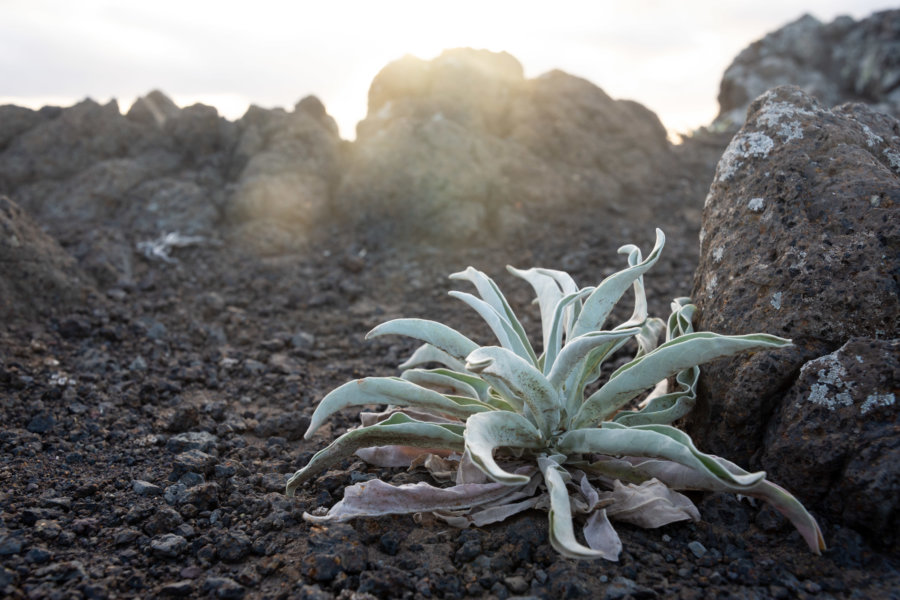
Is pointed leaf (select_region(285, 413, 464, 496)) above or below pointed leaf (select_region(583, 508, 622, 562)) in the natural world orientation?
above

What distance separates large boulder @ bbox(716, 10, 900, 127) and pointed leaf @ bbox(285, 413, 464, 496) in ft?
30.2

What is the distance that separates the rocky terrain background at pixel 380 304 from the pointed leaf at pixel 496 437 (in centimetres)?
26

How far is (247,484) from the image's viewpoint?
8.72 ft

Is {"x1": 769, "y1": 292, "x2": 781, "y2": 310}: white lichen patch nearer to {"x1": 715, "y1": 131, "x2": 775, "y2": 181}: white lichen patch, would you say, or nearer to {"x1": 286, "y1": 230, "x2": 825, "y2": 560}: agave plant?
{"x1": 286, "y1": 230, "x2": 825, "y2": 560}: agave plant

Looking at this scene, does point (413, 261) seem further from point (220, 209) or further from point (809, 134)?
point (809, 134)

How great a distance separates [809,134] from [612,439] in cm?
157

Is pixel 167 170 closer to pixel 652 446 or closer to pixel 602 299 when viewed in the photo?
pixel 602 299

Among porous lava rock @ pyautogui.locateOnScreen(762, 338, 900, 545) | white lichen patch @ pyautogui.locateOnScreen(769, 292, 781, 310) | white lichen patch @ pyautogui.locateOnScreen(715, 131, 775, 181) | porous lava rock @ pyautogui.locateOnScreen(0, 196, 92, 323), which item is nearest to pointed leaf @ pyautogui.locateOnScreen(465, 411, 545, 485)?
porous lava rock @ pyautogui.locateOnScreen(762, 338, 900, 545)

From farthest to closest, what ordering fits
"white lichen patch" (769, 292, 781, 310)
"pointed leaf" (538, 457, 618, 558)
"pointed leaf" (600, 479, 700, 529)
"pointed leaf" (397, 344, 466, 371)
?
"pointed leaf" (397, 344, 466, 371) → "white lichen patch" (769, 292, 781, 310) → "pointed leaf" (600, 479, 700, 529) → "pointed leaf" (538, 457, 618, 558)

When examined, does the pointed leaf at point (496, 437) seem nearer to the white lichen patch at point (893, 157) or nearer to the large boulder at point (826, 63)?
the white lichen patch at point (893, 157)

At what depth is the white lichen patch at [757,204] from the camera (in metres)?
2.76

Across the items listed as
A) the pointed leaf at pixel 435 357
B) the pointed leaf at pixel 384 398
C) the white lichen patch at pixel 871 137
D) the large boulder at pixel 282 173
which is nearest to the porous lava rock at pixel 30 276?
the large boulder at pixel 282 173

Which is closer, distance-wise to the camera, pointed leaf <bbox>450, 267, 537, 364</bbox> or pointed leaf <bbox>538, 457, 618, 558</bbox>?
pointed leaf <bbox>538, 457, 618, 558</bbox>

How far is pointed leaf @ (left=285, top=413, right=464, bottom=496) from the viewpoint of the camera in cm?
238
